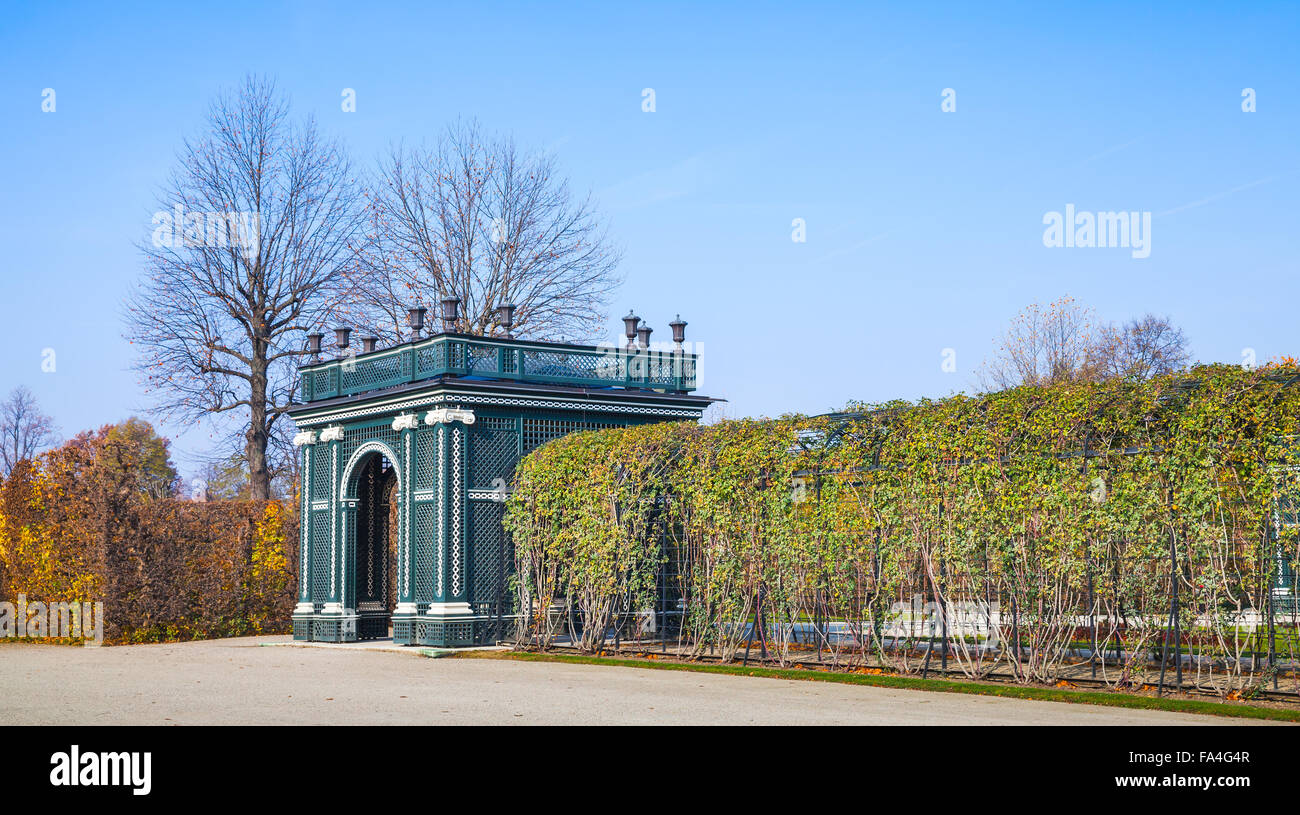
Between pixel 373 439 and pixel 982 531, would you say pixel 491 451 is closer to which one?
pixel 373 439

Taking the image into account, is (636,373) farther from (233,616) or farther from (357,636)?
(233,616)

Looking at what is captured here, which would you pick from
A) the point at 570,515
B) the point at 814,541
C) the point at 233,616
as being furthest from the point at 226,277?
the point at 814,541

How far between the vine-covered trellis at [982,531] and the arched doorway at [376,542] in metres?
5.76

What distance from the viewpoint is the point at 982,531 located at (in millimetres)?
13109

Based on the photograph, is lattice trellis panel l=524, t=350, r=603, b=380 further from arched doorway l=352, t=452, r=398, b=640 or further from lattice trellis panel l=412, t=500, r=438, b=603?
arched doorway l=352, t=452, r=398, b=640

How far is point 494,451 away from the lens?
1997 centimetres

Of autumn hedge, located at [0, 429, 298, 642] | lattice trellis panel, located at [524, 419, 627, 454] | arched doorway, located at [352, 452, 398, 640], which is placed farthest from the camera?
autumn hedge, located at [0, 429, 298, 642]

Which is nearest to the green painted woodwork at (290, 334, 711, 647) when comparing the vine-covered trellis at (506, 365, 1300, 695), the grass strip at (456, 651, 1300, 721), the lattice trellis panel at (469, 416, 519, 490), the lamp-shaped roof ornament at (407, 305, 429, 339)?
the lattice trellis panel at (469, 416, 519, 490)

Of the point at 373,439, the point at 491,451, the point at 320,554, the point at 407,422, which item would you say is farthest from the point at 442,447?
the point at 320,554

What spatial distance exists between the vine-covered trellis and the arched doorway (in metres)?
5.76

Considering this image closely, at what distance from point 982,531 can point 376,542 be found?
13563mm

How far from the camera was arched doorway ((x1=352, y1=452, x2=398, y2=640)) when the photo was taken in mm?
22672
